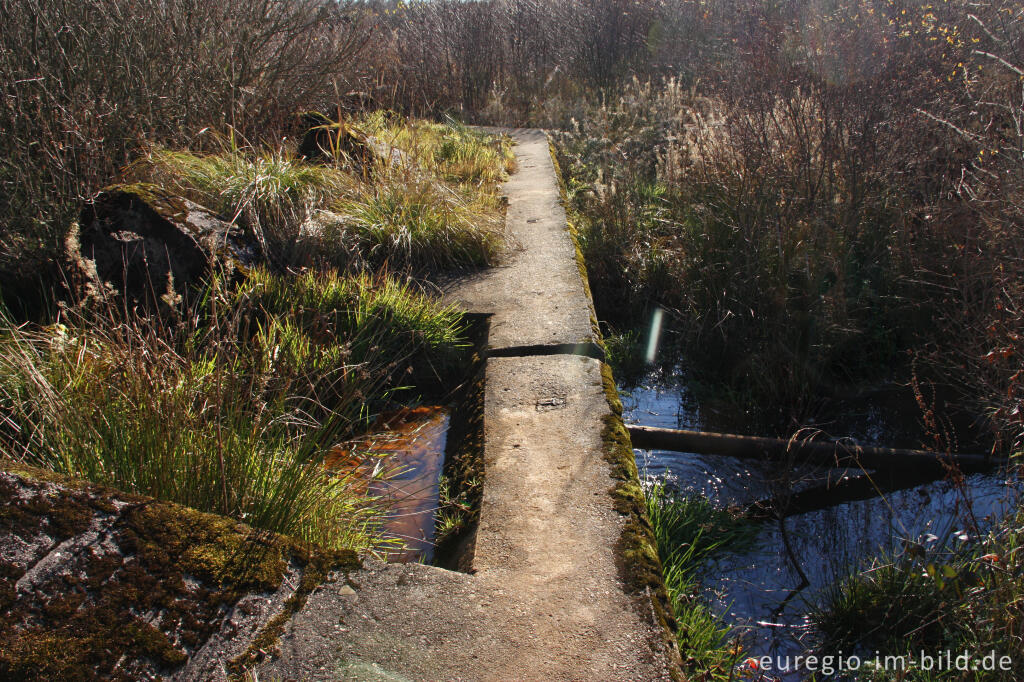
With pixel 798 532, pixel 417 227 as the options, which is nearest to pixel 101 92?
pixel 417 227

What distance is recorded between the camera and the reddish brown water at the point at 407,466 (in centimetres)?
265

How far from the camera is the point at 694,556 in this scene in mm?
2910

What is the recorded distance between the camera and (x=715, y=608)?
2.68 metres

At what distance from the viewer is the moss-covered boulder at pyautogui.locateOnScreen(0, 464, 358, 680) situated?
126cm

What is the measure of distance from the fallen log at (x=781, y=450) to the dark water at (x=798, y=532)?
0.06 metres

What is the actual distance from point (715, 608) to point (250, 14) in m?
6.08

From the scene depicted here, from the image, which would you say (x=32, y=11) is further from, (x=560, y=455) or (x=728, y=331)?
(x=728, y=331)

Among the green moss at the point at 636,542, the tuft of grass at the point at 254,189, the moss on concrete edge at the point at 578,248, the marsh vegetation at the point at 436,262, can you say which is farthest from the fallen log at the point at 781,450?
the tuft of grass at the point at 254,189

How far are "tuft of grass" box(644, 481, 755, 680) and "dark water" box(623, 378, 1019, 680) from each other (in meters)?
0.07

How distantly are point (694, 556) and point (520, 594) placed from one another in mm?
1163

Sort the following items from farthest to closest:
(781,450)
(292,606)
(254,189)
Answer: (254,189)
(781,450)
(292,606)

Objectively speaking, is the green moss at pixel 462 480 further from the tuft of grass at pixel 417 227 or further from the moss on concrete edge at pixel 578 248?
the tuft of grass at pixel 417 227

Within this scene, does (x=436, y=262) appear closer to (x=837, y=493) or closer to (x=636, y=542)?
(x=837, y=493)

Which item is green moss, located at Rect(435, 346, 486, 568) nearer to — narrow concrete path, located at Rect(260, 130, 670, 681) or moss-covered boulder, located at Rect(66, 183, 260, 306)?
narrow concrete path, located at Rect(260, 130, 670, 681)
